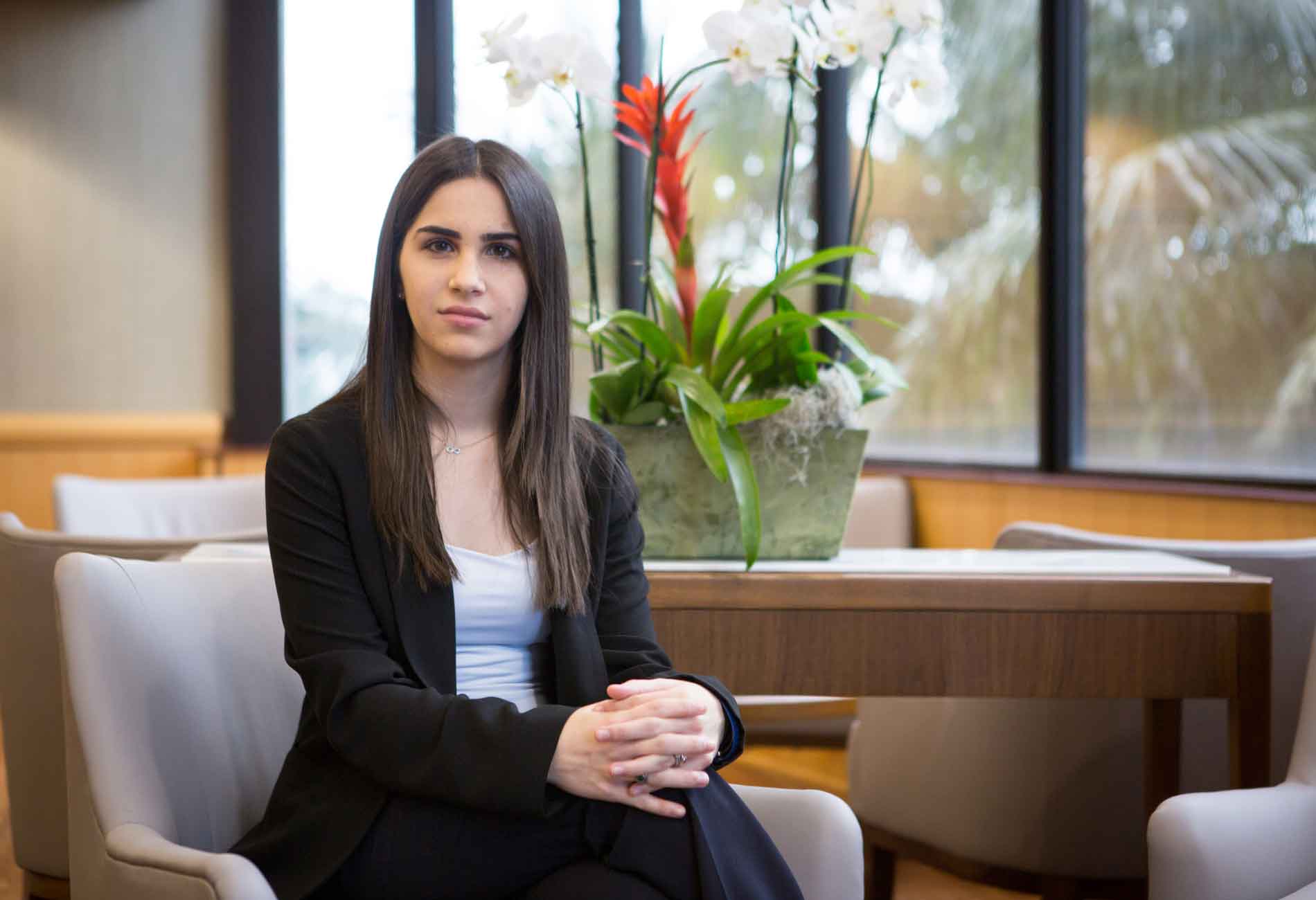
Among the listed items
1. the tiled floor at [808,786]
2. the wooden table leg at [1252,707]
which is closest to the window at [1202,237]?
the tiled floor at [808,786]

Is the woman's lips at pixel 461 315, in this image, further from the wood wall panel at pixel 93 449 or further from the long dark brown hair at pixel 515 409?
the wood wall panel at pixel 93 449

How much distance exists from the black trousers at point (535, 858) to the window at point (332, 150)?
4265 millimetres

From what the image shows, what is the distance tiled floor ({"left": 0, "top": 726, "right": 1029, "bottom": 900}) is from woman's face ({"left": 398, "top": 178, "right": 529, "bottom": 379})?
66.3 inches

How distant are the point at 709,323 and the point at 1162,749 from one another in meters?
0.97

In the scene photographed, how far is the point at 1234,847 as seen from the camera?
138cm

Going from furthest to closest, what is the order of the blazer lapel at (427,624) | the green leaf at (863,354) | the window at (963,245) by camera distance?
the window at (963,245) → the green leaf at (863,354) → the blazer lapel at (427,624)

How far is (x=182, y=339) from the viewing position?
5199 mm

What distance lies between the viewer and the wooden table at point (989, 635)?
1793 mm

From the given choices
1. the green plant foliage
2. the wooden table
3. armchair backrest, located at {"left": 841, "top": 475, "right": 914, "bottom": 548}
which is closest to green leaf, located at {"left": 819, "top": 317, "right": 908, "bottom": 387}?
the green plant foliage

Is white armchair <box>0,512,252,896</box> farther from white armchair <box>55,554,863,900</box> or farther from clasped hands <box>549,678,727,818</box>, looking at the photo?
clasped hands <box>549,678,727,818</box>

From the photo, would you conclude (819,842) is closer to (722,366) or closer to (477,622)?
(477,622)

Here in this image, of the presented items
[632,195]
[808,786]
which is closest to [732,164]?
[632,195]

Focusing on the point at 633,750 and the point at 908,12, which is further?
the point at 908,12

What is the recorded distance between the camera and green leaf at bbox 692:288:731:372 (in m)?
1.91
